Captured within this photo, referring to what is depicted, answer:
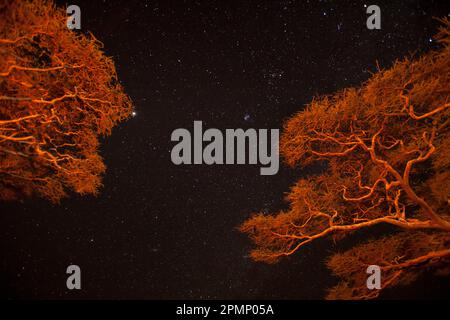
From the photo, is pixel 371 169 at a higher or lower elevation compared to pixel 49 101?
lower

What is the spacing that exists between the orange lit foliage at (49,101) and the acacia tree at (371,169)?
2.74m

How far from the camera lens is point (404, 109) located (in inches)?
150

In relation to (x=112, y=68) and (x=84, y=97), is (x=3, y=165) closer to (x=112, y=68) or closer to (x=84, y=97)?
(x=84, y=97)

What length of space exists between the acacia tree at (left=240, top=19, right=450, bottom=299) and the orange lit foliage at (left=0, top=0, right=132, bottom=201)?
274 centimetres

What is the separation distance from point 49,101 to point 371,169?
4703 mm

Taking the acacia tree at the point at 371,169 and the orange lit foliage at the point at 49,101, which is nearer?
the orange lit foliage at the point at 49,101

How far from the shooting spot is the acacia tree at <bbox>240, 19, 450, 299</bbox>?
152 inches

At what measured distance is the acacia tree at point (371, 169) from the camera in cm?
387

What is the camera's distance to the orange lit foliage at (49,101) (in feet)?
10.9

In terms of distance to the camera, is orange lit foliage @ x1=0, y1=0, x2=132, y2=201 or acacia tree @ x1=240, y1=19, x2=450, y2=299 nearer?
orange lit foliage @ x1=0, y1=0, x2=132, y2=201

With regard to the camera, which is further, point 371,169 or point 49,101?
point 371,169

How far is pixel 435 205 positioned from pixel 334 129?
86.3 inches

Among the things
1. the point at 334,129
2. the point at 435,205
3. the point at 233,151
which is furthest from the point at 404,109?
the point at 233,151

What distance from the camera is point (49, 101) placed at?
3.53 metres
